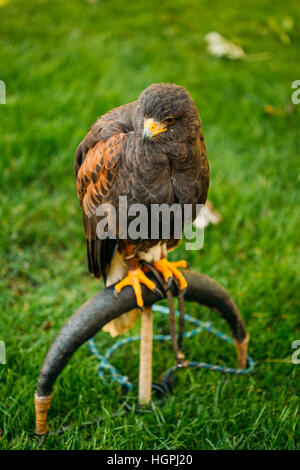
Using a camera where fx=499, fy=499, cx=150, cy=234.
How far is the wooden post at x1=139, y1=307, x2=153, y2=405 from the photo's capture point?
229 cm

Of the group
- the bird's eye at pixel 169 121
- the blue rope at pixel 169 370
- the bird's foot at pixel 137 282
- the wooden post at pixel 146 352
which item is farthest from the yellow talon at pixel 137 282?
the bird's eye at pixel 169 121

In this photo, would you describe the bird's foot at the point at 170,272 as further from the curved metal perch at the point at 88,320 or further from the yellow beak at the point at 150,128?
the yellow beak at the point at 150,128

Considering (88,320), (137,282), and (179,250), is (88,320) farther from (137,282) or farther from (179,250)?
(179,250)

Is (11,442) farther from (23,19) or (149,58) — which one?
(23,19)

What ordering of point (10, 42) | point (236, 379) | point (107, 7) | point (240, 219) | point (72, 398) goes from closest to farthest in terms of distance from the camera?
1. point (72, 398)
2. point (236, 379)
3. point (240, 219)
4. point (10, 42)
5. point (107, 7)

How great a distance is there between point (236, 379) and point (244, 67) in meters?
3.74

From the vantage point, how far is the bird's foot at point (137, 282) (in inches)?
83.6

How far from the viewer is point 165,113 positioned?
5.98 feet

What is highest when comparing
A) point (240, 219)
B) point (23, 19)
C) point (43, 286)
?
point (23, 19)

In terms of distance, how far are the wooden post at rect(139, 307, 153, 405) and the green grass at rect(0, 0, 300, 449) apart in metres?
0.12

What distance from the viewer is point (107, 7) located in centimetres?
607

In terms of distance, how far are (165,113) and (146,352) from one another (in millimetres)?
1102

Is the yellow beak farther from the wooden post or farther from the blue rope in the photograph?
→ the blue rope

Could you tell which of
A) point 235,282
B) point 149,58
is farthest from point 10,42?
point 235,282
